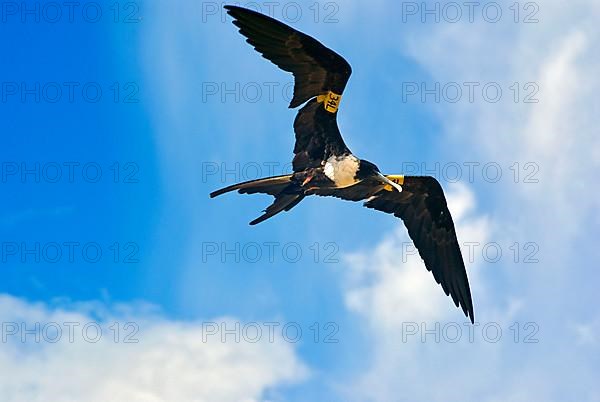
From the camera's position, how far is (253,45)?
1162cm

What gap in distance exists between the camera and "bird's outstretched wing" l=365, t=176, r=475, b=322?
14.5 meters

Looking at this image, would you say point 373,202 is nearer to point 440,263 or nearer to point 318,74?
point 440,263

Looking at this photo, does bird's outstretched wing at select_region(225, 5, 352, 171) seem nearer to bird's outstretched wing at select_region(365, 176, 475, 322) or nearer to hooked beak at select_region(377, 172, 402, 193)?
hooked beak at select_region(377, 172, 402, 193)

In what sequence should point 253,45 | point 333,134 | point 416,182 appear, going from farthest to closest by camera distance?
point 416,182 < point 333,134 < point 253,45

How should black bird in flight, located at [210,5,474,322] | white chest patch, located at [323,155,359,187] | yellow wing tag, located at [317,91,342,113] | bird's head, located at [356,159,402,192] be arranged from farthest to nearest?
bird's head, located at [356,159,402,192]
white chest patch, located at [323,155,359,187]
yellow wing tag, located at [317,91,342,113]
black bird in flight, located at [210,5,474,322]

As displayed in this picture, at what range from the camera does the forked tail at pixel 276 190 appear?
1245 cm

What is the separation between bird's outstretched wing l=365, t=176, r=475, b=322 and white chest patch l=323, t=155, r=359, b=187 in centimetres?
179

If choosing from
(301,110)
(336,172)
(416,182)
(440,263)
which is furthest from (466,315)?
(301,110)

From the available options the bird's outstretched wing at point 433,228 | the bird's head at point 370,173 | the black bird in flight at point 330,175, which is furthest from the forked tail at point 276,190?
the bird's outstretched wing at point 433,228

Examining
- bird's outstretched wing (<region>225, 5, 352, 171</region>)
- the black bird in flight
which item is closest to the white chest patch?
the black bird in flight

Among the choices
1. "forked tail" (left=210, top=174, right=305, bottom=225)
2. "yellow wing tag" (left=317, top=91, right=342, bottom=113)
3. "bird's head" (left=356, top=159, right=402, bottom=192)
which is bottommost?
"forked tail" (left=210, top=174, right=305, bottom=225)

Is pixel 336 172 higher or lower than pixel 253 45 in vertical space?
lower

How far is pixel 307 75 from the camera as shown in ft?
39.8

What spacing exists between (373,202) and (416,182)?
2.64ft
